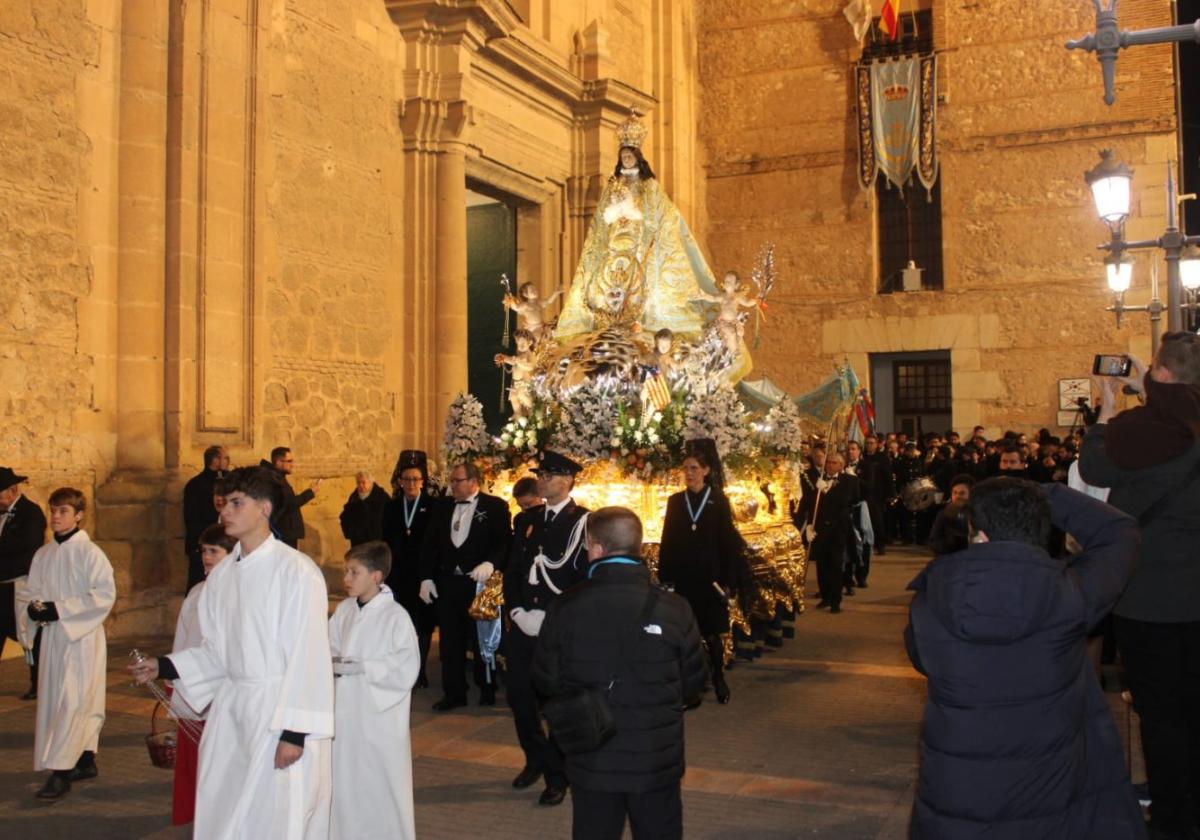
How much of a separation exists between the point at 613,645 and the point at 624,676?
0.33ft

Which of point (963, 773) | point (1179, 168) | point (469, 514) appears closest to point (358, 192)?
point (469, 514)

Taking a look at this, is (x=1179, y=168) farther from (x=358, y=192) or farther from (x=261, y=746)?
(x=261, y=746)

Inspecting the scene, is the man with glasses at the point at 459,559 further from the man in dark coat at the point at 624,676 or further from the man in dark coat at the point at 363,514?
the man in dark coat at the point at 624,676

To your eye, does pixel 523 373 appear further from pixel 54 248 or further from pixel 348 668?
pixel 348 668

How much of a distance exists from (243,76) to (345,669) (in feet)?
28.7

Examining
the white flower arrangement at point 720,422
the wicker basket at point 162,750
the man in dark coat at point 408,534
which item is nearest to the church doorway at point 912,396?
the white flower arrangement at point 720,422

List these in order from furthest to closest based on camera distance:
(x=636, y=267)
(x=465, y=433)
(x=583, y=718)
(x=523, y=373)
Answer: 1. (x=636, y=267)
2. (x=523, y=373)
3. (x=465, y=433)
4. (x=583, y=718)

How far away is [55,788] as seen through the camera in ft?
20.1

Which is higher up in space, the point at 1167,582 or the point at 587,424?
the point at 587,424

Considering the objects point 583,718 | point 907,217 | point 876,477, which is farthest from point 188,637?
point 907,217

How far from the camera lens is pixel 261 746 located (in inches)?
164

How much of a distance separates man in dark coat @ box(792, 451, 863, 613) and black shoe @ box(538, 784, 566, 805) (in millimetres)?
6891

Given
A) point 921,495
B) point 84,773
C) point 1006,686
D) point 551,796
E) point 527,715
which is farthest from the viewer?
point 921,495

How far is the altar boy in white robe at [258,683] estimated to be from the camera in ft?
13.6
